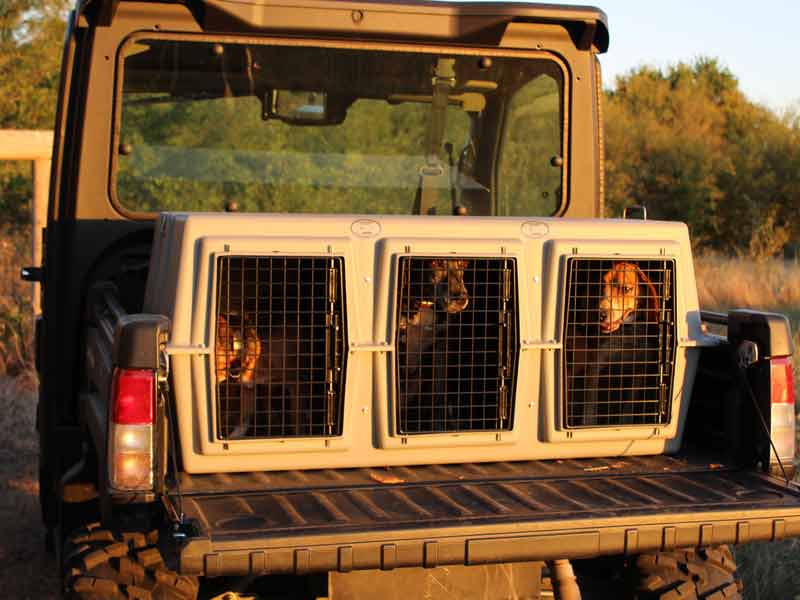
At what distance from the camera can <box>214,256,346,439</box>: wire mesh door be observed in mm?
3609

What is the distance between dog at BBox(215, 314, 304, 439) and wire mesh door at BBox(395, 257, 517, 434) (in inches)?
12.5

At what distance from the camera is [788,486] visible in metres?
3.66

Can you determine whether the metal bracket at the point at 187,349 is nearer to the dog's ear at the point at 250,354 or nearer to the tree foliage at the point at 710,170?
the dog's ear at the point at 250,354

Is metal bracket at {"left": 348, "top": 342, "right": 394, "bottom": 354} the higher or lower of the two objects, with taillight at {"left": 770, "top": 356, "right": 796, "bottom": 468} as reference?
higher

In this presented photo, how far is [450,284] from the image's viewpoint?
148 inches

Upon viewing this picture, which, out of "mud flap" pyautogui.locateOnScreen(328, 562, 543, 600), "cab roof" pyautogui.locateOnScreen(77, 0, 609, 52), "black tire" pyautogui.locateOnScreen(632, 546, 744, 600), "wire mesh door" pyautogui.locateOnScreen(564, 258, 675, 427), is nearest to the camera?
"mud flap" pyautogui.locateOnScreen(328, 562, 543, 600)

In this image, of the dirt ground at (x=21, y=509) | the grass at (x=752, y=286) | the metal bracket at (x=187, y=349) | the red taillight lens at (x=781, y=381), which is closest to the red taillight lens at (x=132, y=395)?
the metal bracket at (x=187, y=349)

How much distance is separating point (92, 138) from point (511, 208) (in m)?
1.59

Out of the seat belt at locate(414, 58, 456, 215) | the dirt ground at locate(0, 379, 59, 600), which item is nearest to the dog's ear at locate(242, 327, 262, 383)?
the seat belt at locate(414, 58, 456, 215)

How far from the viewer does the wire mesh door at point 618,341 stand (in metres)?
3.85

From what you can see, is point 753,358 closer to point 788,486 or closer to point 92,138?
point 788,486

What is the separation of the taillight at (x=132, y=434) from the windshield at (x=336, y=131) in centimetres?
132

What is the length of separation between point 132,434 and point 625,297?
1.59 m

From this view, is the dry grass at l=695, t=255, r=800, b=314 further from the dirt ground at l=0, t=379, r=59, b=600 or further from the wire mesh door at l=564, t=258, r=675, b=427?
the wire mesh door at l=564, t=258, r=675, b=427
